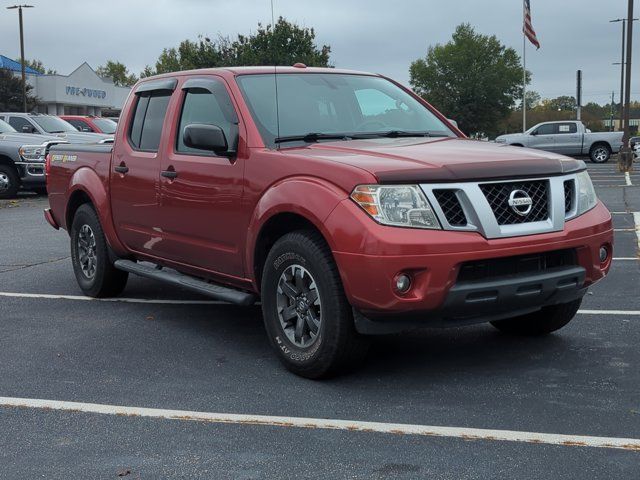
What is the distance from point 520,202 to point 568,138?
30.0 m

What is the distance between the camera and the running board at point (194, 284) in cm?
529

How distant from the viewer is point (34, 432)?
13.4ft

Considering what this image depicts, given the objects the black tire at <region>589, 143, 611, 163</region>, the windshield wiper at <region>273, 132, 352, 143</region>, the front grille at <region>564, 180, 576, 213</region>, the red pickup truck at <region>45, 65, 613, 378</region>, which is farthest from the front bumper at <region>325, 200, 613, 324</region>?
the black tire at <region>589, 143, 611, 163</region>

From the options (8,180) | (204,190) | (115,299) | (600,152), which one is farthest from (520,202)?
(600,152)

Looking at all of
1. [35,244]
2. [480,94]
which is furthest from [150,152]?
[480,94]

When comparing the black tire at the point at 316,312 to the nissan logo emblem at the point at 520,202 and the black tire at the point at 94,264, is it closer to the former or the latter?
the nissan logo emblem at the point at 520,202

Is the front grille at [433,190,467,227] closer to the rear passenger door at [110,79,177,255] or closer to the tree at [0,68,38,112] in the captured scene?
the rear passenger door at [110,79,177,255]

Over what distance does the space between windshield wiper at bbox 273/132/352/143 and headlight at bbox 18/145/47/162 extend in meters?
13.9

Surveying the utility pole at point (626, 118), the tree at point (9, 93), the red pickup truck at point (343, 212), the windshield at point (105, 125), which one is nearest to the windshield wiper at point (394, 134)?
the red pickup truck at point (343, 212)

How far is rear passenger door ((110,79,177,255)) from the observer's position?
6238 millimetres

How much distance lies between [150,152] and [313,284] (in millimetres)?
2258

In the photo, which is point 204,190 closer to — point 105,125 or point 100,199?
point 100,199

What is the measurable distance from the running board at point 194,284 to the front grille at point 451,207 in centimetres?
149

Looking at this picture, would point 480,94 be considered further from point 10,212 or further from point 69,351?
point 69,351
